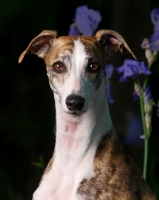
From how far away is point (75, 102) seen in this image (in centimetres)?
171

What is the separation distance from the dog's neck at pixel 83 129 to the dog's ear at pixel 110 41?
0.19m

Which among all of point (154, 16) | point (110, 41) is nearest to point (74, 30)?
point (154, 16)

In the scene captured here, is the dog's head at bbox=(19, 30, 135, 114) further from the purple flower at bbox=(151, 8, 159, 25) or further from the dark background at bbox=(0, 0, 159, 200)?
the dark background at bbox=(0, 0, 159, 200)

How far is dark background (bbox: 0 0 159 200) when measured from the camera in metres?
2.97

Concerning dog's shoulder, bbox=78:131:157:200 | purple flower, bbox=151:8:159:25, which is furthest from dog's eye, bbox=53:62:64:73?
purple flower, bbox=151:8:159:25

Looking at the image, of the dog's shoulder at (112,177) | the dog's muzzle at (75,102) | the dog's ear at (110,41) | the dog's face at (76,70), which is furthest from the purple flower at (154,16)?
the dog's muzzle at (75,102)

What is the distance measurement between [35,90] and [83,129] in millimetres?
1186

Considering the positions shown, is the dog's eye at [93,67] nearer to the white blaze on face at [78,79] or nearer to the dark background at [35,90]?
the white blaze on face at [78,79]

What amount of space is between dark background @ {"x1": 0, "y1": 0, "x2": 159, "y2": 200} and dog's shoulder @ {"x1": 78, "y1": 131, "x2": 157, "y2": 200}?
96 centimetres

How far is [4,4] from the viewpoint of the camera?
9.67ft

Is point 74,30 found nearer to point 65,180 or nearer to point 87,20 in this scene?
point 87,20

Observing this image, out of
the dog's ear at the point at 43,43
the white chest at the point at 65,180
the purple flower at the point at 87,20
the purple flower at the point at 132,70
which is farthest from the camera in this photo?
the purple flower at the point at 87,20

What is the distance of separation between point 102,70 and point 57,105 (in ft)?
0.59

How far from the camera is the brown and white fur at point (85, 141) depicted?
1807 mm
